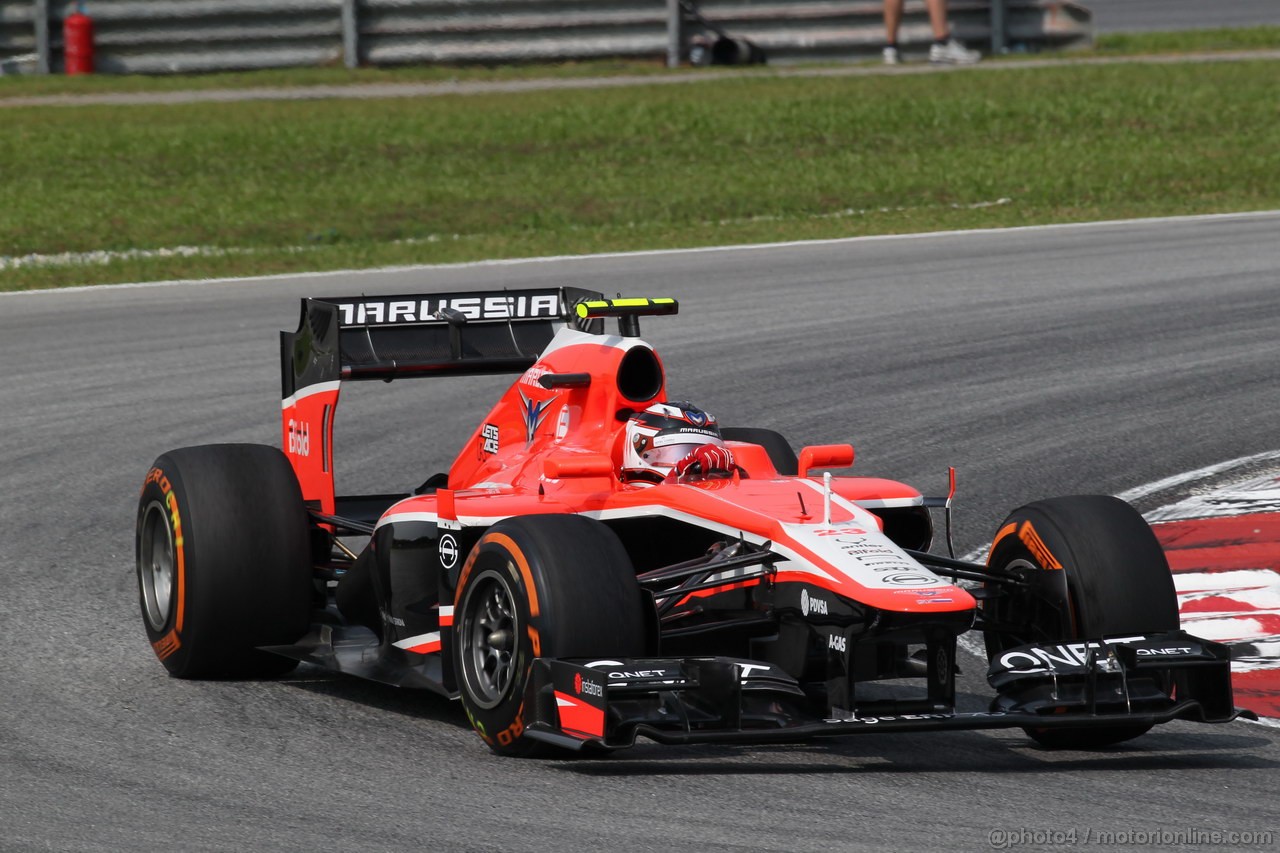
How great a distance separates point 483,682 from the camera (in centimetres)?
691

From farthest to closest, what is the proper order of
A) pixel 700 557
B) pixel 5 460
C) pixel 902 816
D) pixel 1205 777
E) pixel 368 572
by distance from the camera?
pixel 5 460 < pixel 368 572 < pixel 700 557 < pixel 1205 777 < pixel 902 816

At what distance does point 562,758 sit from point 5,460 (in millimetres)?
6253

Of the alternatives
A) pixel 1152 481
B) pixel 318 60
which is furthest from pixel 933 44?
pixel 1152 481

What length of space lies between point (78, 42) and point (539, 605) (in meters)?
22.2

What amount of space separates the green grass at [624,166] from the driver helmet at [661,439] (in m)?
10.7

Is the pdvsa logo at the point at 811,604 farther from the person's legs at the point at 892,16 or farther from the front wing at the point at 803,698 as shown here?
the person's legs at the point at 892,16

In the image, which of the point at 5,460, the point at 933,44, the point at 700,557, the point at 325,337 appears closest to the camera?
the point at 700,557

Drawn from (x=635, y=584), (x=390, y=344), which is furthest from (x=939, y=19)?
(x=635, y=584)

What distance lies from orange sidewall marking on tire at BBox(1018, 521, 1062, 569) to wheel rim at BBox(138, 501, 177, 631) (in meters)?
3.31

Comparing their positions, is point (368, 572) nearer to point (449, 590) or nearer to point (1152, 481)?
point (449, 590)

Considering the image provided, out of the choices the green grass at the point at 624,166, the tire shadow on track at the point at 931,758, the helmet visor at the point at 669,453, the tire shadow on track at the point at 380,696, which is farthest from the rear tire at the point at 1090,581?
the green grass at the point at 624,166

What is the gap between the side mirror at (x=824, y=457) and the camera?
768 cm

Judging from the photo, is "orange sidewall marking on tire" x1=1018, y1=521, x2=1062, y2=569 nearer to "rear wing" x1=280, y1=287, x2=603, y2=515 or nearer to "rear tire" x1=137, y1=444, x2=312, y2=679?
"rear wing" x1=280, y1=287, x2=603, y2=515

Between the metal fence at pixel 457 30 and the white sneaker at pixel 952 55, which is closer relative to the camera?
the white sneaker at pixel 952 55
